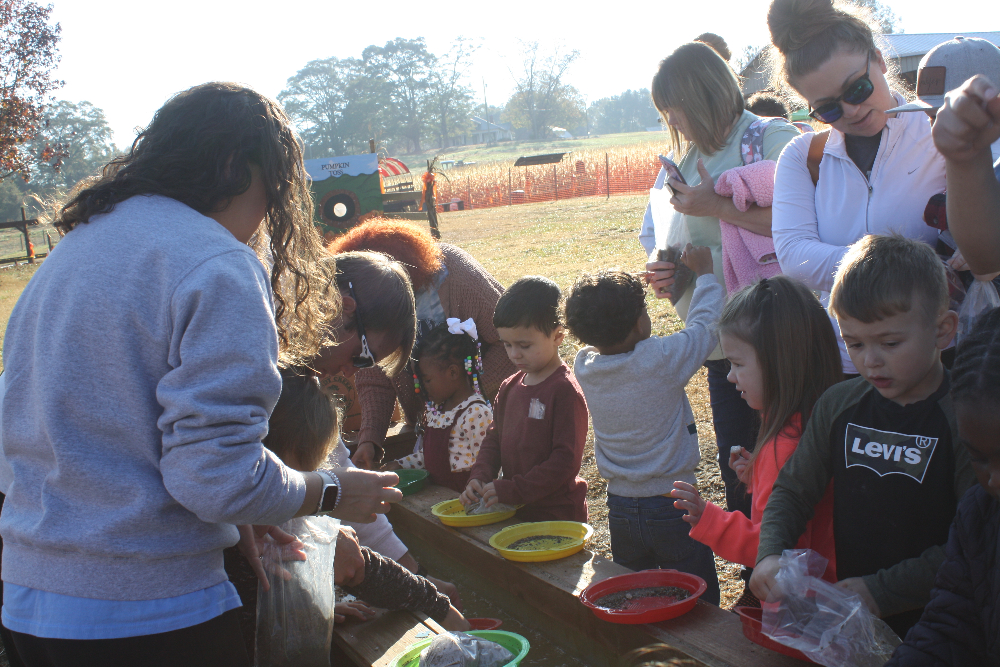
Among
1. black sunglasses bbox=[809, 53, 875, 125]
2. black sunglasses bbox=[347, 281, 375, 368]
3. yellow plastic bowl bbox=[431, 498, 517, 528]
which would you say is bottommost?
yellow plastic bowl bbox=[431, 498, 517, 528]

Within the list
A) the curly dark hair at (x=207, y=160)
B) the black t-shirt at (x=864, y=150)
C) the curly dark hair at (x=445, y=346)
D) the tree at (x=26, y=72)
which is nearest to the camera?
the curly dark hair at (x=207, y=160)

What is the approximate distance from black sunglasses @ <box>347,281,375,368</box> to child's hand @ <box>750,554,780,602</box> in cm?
136

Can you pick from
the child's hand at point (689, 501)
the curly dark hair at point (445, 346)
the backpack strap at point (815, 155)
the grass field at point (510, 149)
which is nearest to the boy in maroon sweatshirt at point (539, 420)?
Answer: the curly dark hair at point (445, 346)

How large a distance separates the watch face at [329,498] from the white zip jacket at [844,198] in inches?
55.5

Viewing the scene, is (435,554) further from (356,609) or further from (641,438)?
(641,438)

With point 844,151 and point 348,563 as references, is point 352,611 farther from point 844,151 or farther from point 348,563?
point 844,151

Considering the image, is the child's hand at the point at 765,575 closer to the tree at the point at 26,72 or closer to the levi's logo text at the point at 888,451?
the levi's logo text at the point at 888,451

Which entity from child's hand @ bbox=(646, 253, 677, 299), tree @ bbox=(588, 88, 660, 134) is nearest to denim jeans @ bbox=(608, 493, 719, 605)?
child's hand @ bbox=(646, 253, 677, 299)

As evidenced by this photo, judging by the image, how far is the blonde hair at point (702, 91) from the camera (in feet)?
8.70

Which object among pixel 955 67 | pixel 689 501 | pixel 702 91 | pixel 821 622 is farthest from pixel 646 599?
pixel 955 67

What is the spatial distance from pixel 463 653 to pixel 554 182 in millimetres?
33956

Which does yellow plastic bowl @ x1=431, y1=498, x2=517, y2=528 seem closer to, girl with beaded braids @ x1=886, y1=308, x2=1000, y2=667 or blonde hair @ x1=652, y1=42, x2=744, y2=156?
blonde hair @ x1=652, y1=42, x2=744, y2=156

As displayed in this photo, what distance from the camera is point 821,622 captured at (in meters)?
1.54

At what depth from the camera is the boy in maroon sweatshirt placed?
282 cm
